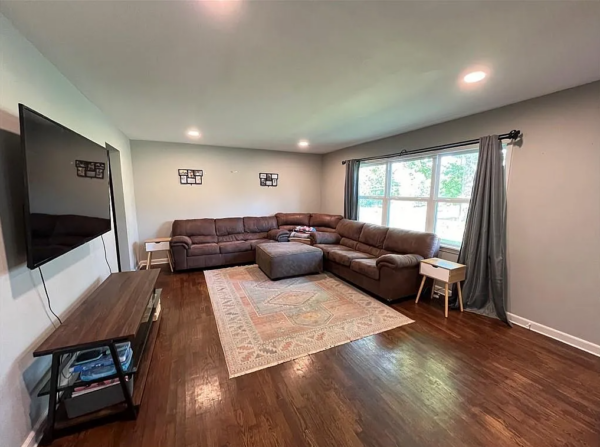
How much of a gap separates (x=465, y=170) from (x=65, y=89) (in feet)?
14.1

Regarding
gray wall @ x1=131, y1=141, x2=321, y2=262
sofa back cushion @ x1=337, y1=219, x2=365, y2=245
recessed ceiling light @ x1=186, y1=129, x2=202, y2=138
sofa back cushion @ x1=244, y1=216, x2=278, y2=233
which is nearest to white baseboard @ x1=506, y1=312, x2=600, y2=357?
sofa back cushion @ x1=337, y1=219, x2=365, y2=245

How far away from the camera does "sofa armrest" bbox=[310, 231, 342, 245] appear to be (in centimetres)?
484

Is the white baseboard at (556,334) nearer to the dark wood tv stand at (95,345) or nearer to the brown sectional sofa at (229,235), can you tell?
the brown sectional sofa at (229,235)

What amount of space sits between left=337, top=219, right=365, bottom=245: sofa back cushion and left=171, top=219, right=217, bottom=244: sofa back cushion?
8.40 feet

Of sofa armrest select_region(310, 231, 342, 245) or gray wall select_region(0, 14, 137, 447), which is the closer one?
gray wall select_region(0, 14, 137, 447)

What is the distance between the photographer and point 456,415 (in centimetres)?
159

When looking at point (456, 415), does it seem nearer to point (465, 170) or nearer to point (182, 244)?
point (465, 170)

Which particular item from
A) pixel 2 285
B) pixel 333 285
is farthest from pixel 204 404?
pixel 333 285

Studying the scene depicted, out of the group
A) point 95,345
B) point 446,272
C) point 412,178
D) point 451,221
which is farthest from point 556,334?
point 95,345

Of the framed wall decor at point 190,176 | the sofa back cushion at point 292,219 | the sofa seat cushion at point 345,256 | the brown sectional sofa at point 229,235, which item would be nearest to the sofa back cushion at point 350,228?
the brown sectional sofa at point 229,235

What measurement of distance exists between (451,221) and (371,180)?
183 cm

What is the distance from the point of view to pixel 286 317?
9.09 ft

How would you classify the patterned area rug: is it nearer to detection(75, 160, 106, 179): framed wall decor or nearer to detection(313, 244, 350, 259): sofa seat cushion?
detection(313, 244, 350, 259): sofa seat cushion

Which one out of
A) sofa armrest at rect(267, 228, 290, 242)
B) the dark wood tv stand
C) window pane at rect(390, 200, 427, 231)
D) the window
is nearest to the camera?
the dark wood tv stand
